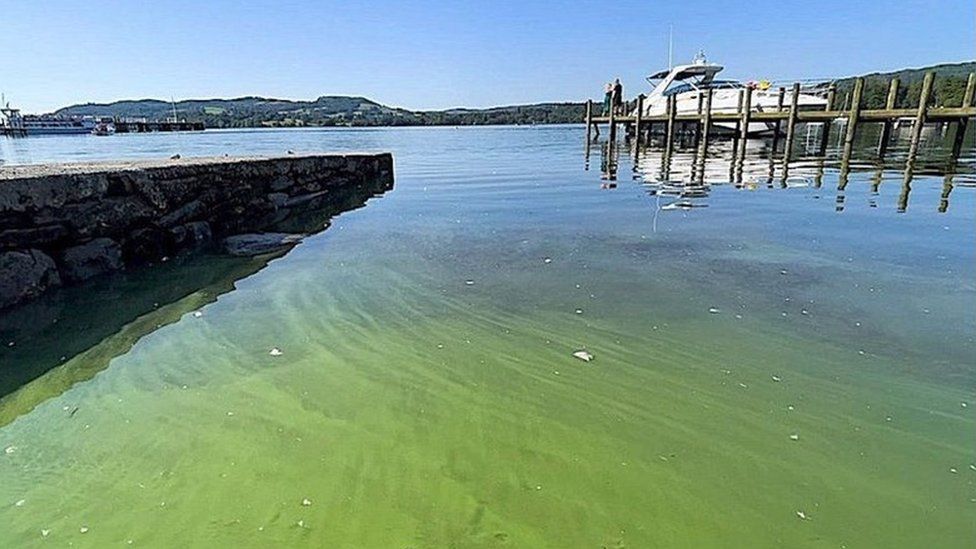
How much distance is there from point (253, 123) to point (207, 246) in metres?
90.9

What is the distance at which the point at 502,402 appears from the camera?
9.53 feet

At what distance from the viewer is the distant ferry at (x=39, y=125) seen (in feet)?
221

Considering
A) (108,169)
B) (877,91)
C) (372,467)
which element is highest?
(877,91)

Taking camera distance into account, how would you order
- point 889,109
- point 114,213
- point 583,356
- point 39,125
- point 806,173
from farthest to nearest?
1. point 39,125
2. point 889,109
3. point 806,173
4. point 114,213
5. point 583,356

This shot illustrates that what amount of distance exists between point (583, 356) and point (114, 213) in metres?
4.71

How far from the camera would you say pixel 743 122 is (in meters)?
21.4

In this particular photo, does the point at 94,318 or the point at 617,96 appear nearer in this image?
Result: the point at 94,318

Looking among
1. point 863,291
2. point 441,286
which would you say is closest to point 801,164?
point 863,291

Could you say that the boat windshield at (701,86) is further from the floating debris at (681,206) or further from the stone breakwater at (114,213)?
the stone breakwater at (114,213)

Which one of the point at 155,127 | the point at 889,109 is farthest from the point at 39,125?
the point at 889,109

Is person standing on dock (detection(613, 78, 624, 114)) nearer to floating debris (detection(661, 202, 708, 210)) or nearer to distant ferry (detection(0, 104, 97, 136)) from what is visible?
floating debris (detection(661, 202, 708, 210))

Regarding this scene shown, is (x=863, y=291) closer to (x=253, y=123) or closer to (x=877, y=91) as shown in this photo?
(x=877, y=91)

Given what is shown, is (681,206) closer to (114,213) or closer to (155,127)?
(114,213)

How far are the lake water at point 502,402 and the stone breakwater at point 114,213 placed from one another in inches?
12.9
